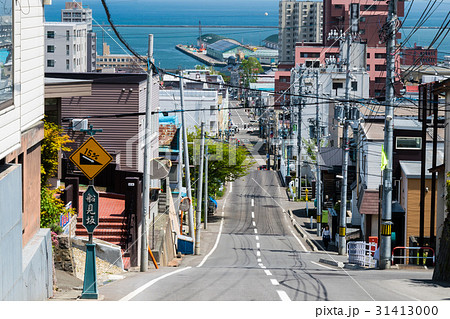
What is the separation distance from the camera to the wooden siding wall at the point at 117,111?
33.6 meters

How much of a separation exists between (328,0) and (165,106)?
7298 centimetres

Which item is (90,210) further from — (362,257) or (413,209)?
(413,209)

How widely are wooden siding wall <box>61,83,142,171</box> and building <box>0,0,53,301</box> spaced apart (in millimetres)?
19116

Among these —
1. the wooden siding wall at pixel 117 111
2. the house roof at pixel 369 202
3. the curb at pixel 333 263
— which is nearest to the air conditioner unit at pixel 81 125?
the wooden siding wall at pixel 117 111

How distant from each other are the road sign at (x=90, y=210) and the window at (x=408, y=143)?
28.0 m

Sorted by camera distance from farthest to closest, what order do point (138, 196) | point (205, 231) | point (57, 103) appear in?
point (205, 231), point (138, 196), point (57, 103)

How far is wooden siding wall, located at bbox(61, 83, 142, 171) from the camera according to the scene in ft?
110

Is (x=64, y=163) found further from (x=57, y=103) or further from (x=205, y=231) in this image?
(x=205, y=231)

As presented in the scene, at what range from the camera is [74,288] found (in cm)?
1507

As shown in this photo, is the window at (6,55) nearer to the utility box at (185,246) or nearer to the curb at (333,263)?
the curb at (333,263)

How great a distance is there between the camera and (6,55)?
410 inches

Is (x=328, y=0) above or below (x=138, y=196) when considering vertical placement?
above

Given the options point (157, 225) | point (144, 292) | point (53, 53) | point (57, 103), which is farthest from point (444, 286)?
point (53, 53)

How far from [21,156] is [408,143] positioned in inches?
1158
